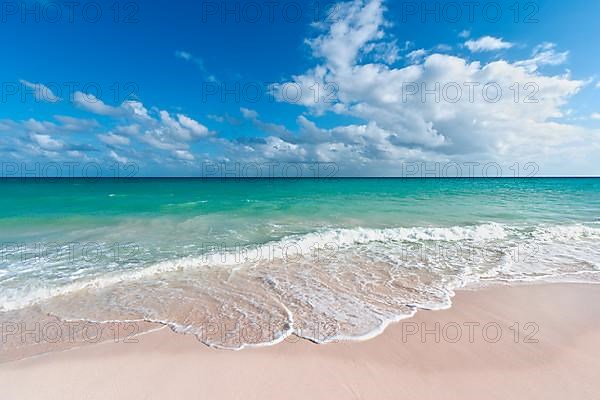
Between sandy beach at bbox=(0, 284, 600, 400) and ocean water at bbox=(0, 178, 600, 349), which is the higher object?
A: ocean water at bbox=(0, 178, 600, 349)

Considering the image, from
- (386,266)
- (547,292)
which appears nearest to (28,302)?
(386,266)

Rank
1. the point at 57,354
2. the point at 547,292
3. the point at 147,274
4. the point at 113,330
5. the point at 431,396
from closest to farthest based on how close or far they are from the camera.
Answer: the point at 431,396, the point at 57,354, the point at 113,330, the point at 547,292, the point at 147,274

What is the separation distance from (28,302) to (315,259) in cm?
648

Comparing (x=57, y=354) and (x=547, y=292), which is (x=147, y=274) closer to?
(x=57, y=354)

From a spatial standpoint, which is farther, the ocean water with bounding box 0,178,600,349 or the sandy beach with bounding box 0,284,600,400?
the ocean water with bounding box 0,178,600,349

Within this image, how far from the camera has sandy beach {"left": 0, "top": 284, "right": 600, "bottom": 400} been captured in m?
3.20

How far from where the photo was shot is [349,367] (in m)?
3.56

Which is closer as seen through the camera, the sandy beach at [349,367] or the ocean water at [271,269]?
the sandy beach at [349,367]

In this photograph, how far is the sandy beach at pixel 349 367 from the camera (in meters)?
3.20

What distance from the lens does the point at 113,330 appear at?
447cm

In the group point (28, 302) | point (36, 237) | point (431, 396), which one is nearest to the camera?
point (431, 396)

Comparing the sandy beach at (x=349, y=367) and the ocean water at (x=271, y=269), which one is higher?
the ocean water at (x=271, y=269)

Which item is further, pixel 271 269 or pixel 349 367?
pixel 271 269

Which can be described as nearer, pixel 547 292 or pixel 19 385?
pixel 19 385
